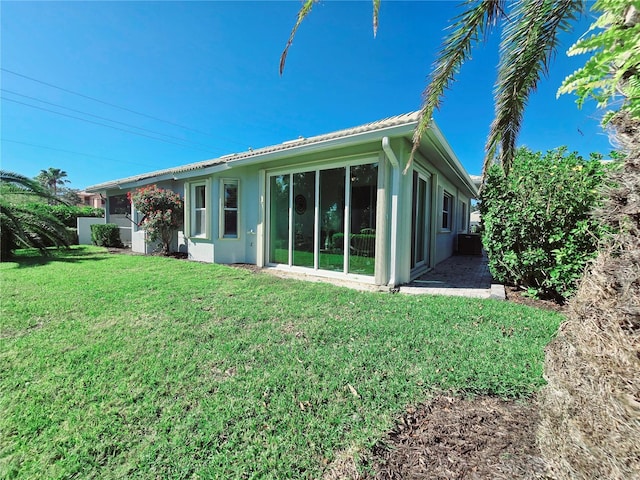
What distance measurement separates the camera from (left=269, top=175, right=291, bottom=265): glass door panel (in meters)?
8.38

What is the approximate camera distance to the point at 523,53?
3.01 meters

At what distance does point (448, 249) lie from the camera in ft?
40.9

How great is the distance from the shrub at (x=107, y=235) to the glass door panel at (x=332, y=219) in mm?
12949

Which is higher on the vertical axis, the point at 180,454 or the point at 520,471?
the point at 520,471

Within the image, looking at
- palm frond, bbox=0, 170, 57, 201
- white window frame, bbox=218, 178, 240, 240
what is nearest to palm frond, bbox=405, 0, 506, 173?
white window frame, bbox=218, 178, 240, 240

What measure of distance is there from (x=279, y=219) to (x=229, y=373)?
5970 mm

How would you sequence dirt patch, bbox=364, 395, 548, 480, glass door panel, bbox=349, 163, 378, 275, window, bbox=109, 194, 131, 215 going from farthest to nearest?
window, bbox=109, 194, 131, 215, glass door panel, bbox=349, 163, 378, 275, dirt patch, bbox=364, 395, 548, 480

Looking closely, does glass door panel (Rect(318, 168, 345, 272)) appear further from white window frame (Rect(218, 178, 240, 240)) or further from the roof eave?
white window frame (Rect(218, 178, 240, 240))

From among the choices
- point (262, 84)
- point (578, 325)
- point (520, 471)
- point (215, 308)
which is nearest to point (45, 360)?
point (215, 308)

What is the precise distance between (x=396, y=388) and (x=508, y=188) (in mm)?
5224

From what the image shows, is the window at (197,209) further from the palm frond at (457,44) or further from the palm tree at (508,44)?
the palm frond at (457,44)

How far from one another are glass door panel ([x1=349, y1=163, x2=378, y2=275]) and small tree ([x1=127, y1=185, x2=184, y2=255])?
744cm

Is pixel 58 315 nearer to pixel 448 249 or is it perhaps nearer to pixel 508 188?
pixel 508 188

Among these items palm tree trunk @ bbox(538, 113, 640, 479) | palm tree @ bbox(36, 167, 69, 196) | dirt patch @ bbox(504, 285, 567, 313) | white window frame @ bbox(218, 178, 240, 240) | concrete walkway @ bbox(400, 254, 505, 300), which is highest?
palm tree @ bbox(36, 167, 69, 196)
